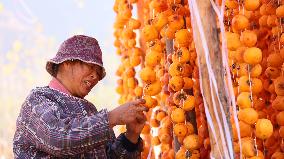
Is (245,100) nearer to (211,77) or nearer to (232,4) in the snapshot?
(211,77)

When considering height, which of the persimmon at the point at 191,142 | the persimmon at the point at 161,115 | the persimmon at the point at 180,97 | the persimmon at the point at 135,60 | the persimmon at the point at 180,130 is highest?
the persimmon at the point at 135,60

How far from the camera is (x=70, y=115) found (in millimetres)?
2760

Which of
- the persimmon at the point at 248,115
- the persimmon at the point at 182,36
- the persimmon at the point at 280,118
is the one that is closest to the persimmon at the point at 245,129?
the persimmon at the point at 248,115

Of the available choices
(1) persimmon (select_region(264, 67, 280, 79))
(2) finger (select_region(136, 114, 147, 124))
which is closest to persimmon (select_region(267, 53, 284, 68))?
(1) persimmon (select_region(264, 67, 280, 79))

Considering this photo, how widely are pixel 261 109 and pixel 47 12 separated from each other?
15.7 m

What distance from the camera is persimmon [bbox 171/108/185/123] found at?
2723 millimetres

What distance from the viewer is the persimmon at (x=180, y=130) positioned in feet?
8.87

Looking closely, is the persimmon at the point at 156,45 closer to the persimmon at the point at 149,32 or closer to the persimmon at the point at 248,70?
the persimmon at the point at 149,32

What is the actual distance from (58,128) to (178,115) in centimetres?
64

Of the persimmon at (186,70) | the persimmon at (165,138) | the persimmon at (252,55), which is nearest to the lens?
the persimmon at (252,55)

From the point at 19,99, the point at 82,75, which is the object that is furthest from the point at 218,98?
the point at 19,99

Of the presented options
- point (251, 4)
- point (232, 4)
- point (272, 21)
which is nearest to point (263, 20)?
point (272, 21)

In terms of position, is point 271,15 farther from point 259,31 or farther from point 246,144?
point 246,144

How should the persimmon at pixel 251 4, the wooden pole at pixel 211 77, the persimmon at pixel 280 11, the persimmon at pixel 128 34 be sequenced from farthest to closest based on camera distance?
1. the persimmon at pixel 128 34
2. the persimmon at pixel 280 11
3. the persimmon at pixel 251 4
4. the wooden pole at pixel 211 77
